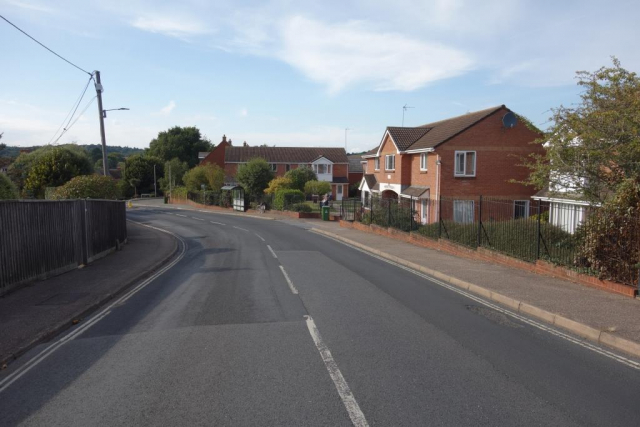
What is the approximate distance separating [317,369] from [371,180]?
36.5 meters

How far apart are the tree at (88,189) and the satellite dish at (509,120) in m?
21.5

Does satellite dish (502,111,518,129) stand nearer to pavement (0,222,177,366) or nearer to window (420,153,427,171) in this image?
window (420,153,427,171)

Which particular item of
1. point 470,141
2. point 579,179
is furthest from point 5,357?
point 470,141

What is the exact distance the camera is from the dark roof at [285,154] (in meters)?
72.8

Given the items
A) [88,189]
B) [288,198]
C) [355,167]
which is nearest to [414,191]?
[288,198]

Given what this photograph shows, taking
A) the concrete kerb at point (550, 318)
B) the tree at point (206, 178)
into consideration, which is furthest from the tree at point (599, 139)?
the tree at point (206, 178)

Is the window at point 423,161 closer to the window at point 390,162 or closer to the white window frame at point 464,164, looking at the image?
the white window frame at point 464,164

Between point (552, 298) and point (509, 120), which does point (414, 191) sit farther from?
point (552, 298)

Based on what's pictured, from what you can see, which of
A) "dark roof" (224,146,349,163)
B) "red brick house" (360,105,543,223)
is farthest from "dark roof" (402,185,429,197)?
"dark roof" (224,146,349,163)

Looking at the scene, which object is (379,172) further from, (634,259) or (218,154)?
(218,154)

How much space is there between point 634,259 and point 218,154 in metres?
73.8

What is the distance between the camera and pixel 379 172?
39.4 m

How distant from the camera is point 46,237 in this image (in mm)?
12625

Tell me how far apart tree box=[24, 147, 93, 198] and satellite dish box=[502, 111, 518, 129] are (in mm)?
27660
